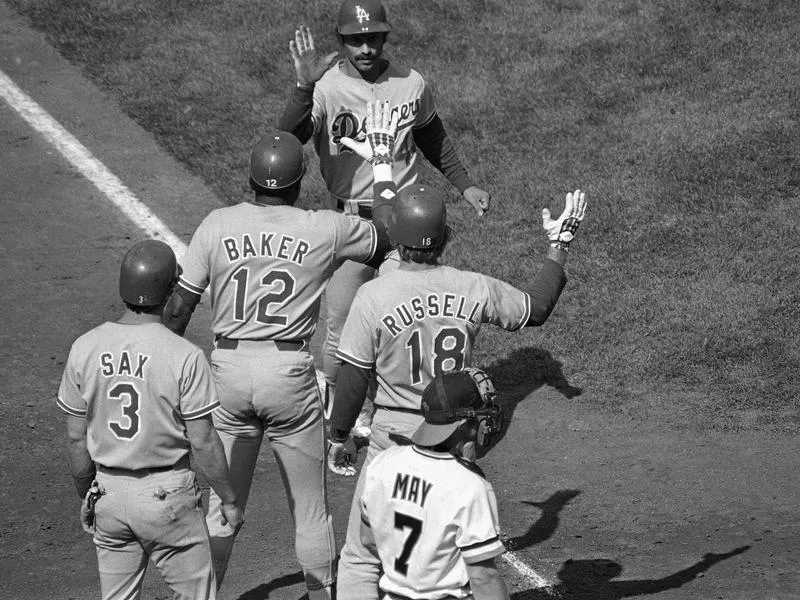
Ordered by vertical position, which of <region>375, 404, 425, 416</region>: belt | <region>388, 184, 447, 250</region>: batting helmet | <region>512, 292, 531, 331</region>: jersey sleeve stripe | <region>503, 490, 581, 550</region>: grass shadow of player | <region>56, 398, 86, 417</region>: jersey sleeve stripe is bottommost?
<region>503, 490, 581, 550</region>: grass shadow of player

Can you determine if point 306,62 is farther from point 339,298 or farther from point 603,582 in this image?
point 603,582

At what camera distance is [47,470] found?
811 cm

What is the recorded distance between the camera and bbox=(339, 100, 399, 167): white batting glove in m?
7.14

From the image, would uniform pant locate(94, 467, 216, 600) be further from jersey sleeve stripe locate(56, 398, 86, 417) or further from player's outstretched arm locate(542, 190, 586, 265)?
player's outstretched arm locate(542, 190, 586, 265)

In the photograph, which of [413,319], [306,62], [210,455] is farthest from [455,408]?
[306,62]

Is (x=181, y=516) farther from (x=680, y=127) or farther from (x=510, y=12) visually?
(x=510, y=12)

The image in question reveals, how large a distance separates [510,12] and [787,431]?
6866 mm

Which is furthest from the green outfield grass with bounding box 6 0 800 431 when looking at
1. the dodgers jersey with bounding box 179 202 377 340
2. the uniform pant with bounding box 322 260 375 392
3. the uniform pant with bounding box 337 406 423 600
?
the uniform pant with bounding box 337 406 423 600

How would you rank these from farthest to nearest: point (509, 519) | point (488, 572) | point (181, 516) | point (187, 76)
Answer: point (187, 76) → point (509, 519) → point (181, 516) → point (488, 572)

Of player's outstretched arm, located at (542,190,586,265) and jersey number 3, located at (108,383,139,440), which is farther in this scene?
player's outstretched arm, located at (542,190,586,265)

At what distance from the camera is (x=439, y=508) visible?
182 inches

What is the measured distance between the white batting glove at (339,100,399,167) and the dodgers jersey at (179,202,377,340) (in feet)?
3.21

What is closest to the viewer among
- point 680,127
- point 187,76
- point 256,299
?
point 256,299

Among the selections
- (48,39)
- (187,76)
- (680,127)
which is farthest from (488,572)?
(48,39)
